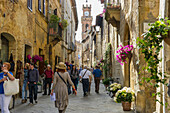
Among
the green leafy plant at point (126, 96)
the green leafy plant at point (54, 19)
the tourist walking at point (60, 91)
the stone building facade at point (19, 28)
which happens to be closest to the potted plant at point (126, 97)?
the green leafy plant at point (126, 96)

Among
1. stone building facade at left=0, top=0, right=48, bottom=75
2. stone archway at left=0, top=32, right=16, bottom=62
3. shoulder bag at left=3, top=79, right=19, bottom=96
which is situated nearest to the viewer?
shoulder bag at left=3, top=79, right=19, bottom=96

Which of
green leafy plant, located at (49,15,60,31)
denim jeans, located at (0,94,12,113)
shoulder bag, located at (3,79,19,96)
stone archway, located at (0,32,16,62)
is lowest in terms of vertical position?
denim jeans, located at (0,94,12,113)

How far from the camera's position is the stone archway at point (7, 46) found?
31.1 ft

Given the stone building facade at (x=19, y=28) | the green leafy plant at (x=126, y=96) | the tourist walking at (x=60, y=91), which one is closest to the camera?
the tourist walking at (x=60, y=91)

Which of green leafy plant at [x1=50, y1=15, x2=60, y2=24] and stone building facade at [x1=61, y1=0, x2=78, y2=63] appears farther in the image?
stone building facade at [x1=61, y1=0, x2=78, y2=63]

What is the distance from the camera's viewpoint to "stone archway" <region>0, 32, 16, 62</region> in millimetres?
9466

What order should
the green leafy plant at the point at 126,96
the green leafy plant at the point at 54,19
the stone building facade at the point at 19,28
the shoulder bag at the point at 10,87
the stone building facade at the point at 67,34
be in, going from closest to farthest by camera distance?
the shoulder bag at the point at 10,87 → the green leafy plant at the point at 126,96 → the stone building facade at the point at 19,28 → the green leafy plant at the point at 54,19 → the stone building facade at the point at 67,34

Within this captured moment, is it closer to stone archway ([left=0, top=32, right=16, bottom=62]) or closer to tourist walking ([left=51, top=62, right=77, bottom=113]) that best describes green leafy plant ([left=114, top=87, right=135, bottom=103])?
tourist walking ([left=51, top=62, right=77, bottom=113])

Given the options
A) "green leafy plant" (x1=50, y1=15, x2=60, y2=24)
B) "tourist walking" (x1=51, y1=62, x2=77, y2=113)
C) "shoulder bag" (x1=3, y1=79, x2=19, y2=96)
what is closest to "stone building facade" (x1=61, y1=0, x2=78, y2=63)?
"green leafy plant" (x1=50, y1=15, x2=60, y2=24)

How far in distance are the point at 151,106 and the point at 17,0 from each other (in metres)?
7.13

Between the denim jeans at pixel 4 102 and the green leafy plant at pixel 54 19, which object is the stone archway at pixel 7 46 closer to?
the denim jeans at pixel 4 102

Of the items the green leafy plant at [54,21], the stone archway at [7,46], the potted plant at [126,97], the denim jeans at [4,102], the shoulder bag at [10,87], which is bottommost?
the potted plant at [126,97]

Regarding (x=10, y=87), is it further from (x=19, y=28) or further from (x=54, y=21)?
(x=54, y=21)

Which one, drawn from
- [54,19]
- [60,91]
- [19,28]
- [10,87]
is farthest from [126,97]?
Result: [54,19]
